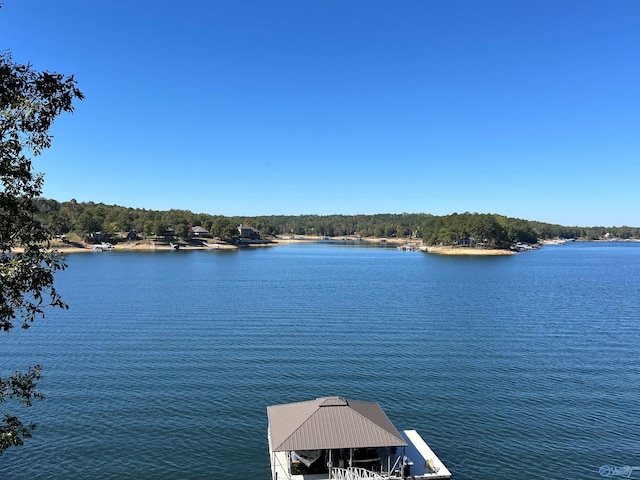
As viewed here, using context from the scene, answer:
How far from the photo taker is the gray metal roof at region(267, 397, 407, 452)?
2103 cm

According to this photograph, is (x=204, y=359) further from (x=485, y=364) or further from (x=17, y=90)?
(x=17, y=90)

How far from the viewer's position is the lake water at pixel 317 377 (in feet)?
83.7

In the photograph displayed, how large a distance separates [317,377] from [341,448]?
16.4m

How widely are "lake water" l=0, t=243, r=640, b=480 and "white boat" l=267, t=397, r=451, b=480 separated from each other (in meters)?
2.94

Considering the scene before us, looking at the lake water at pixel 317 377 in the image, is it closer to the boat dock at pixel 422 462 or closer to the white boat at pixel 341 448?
the boat dock at pixel 422 462

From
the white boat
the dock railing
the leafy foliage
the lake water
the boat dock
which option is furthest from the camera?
the lake water

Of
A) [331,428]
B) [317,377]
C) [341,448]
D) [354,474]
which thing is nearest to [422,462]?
[354,474]

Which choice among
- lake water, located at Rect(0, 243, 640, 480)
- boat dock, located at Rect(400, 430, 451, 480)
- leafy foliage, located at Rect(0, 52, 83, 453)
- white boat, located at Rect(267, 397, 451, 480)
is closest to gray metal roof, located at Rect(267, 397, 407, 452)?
white boat, located at Rect(267, 397, 451, 480)

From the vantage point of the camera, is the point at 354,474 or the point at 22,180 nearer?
the point at 22,180

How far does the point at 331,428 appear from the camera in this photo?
21906 millimetres

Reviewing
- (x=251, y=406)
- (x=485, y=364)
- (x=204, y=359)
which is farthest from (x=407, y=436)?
(x=204, y=359)

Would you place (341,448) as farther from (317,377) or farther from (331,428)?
(317,377)

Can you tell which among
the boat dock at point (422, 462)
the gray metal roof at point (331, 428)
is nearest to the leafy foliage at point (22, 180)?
the gray metal roof at point (331, 428)

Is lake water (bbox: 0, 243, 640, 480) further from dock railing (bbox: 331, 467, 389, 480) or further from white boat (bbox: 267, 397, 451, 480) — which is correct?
dock railing (bbox: 331, 467, 389, 480)
